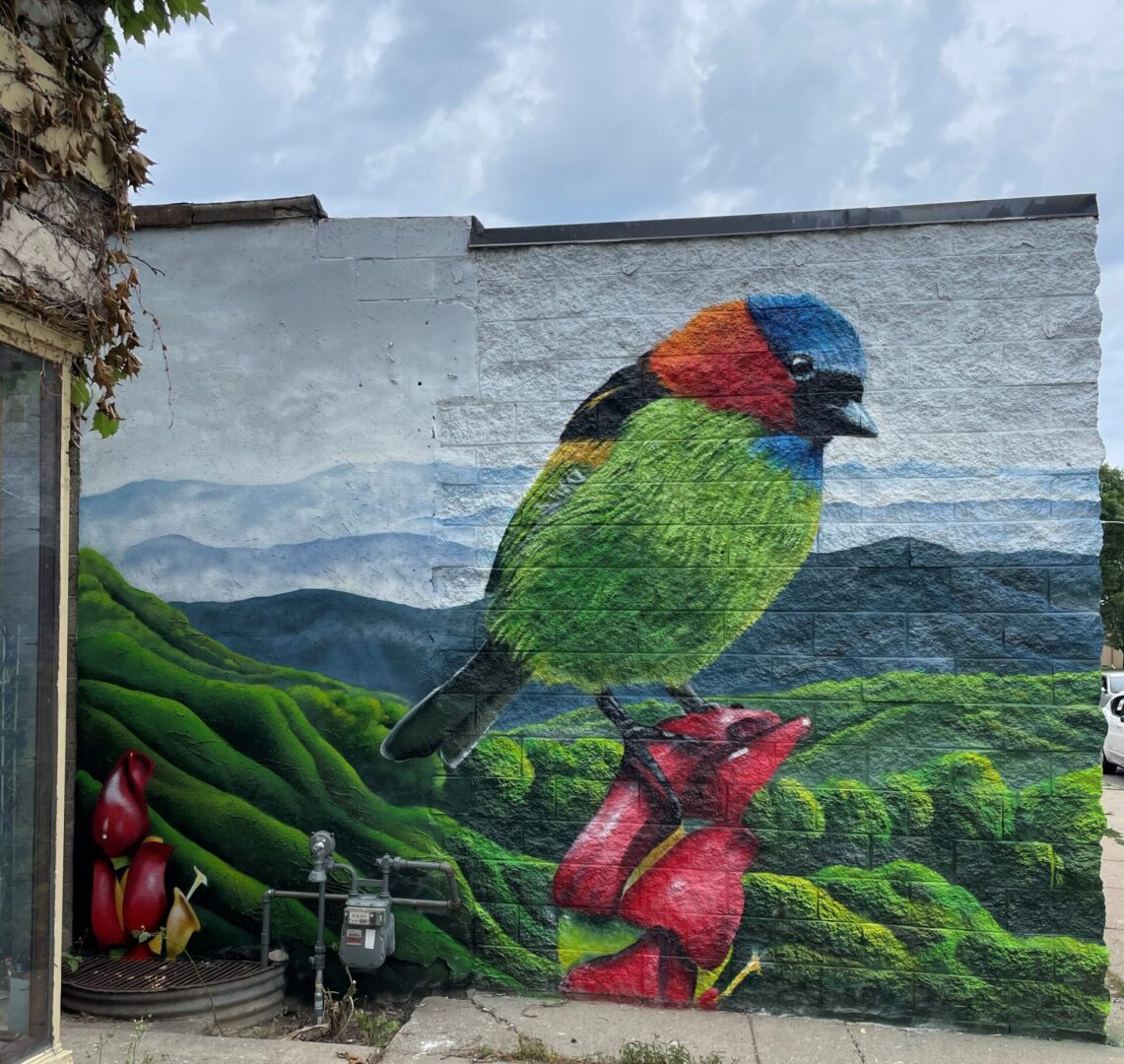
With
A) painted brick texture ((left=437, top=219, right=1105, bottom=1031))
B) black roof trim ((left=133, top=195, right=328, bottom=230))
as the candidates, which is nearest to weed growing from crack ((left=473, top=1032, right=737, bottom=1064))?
painted brick texture ((left=437, top=219, right=1105, bottom=1031))

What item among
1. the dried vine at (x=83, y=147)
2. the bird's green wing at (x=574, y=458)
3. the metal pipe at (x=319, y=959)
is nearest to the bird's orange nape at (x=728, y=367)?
the bird's green wing at (x=574, y=458)

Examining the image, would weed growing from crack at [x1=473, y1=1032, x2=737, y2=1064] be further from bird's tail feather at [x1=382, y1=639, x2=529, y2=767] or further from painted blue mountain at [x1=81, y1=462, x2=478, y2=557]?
painted blue mountain at [x1=81, y1=462, x2=478, y2=557]

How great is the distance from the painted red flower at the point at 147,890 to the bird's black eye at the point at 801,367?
396 cm

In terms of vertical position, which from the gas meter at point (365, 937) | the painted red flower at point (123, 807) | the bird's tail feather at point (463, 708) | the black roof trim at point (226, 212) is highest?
the black roof trim at point (226, 212)

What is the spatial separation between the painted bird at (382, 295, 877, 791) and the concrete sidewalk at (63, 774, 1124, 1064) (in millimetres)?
1085

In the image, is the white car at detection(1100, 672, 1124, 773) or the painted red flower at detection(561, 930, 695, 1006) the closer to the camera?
the painted red flower at detection(561, 930, 695, 1006)

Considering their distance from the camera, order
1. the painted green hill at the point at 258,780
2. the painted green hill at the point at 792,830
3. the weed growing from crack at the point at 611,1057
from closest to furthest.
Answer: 1. the weed growing from crack at the point at 611,1057
2. the painted green hill at the point at 792,830
3. the painted green hill at the point at 258,780

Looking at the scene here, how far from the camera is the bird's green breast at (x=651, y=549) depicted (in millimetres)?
5098

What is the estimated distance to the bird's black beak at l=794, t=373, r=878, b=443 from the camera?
16.6 feet

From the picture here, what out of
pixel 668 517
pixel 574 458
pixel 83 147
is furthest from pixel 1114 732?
pixel 83 147

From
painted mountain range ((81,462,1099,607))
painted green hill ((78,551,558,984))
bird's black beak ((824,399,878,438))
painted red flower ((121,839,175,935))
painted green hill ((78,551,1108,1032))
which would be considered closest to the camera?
painted green hill ((78,551,1108,1032))

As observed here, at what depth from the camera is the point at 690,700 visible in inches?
201

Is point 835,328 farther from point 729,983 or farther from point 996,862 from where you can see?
point 729,983

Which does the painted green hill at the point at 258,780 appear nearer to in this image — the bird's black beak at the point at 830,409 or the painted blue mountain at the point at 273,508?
the painted blue mountain at the point at 273,508
